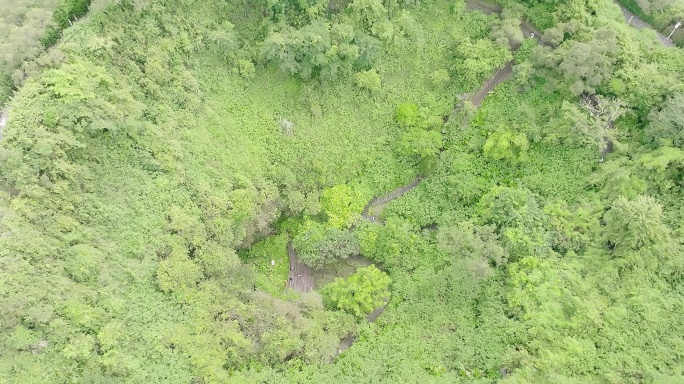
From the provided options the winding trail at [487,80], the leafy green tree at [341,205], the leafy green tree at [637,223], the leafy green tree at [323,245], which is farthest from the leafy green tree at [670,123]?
the leafy green tree at [323,245]

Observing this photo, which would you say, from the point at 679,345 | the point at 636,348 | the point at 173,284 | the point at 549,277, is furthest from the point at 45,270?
the point at 679,345

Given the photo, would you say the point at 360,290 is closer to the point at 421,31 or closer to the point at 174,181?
the point at 174,181

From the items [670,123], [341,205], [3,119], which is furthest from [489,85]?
[3,119]

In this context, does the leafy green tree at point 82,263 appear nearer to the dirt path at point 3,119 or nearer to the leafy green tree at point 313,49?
the dirt path at point 3,119

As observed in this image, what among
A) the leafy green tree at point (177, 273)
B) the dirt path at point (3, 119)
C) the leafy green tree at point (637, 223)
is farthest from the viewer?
the leafy green tree at point (637, 223)

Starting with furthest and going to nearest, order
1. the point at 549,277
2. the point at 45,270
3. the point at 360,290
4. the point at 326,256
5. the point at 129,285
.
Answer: the point at 326,256 < the point at 360,290 < the point at 549,277 < the point at 129,285 < the point at 45,270

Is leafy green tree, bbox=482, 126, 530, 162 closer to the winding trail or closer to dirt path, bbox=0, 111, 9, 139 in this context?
the winding trail

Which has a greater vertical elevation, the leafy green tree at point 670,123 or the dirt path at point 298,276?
the leafy green tree at point 670,123
